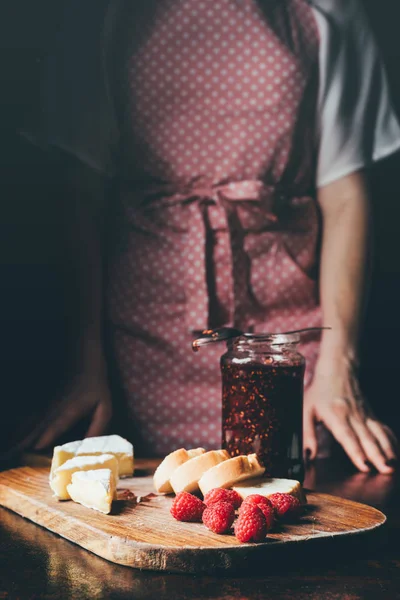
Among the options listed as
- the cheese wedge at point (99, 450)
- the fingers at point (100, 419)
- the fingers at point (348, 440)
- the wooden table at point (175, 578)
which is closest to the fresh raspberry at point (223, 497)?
the wooden table at point (175, 578)

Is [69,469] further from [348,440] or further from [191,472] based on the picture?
[348,440]

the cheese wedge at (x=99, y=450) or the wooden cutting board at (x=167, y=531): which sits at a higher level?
the cheese wedge at (x=99, y=450)

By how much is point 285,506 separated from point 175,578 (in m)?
0.17

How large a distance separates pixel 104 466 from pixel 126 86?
2.84 ft

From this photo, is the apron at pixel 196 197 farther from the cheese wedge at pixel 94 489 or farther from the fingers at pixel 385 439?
the cheese wedge at pixel 94 489

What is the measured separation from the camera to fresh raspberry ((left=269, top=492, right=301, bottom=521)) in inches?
35.2

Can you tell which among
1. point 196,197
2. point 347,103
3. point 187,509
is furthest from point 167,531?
point 347,103

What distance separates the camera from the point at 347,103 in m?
1.70

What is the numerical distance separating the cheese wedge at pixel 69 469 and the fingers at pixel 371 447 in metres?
0.54

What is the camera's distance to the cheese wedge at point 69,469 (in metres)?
1.01

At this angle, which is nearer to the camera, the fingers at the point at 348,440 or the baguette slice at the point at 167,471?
the baguette slice at the point at 167,471

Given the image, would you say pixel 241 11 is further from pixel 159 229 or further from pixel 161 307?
pixel 161 307

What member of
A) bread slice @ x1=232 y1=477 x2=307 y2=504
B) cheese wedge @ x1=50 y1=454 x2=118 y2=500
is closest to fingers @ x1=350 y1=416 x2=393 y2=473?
bread slice @ x1=232 y1=477 x2=307 y2=504

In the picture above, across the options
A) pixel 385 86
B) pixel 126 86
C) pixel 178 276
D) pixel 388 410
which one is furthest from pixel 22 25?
pixel 388 410
